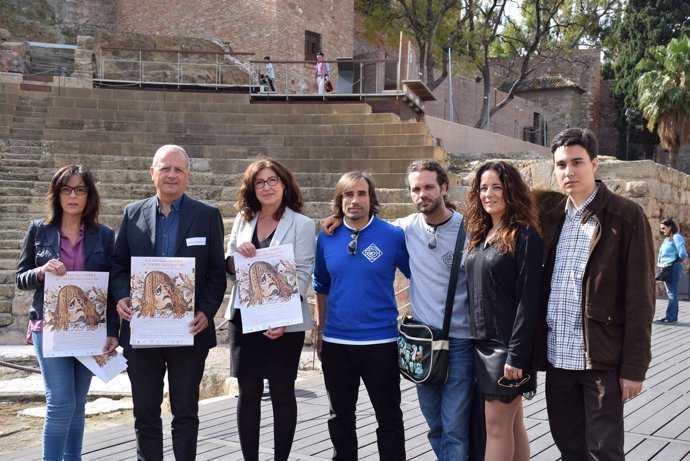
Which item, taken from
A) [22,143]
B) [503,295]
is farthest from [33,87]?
[503,295]

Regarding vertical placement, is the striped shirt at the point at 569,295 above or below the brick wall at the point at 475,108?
below

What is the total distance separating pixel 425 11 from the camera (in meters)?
26.5

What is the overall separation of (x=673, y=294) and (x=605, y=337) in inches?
328

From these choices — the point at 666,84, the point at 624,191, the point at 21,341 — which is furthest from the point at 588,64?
the point at 21,341

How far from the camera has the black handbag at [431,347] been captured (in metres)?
3.39

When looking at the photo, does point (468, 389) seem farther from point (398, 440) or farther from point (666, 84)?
point (666, 84)

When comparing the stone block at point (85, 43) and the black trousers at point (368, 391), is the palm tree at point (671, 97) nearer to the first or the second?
the stone block at point (85, 43)

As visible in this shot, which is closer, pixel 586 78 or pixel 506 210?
pixel 506 210

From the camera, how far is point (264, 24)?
25.1 metres

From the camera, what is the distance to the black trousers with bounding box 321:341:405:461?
11.9 ft

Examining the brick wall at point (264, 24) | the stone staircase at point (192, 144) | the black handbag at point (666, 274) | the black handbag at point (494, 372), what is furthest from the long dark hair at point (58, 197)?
the brick wall at point (264, 24)

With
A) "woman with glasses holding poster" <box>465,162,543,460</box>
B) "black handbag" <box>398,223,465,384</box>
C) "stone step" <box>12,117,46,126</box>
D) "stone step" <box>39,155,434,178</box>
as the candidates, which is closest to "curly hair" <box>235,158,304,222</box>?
"black handbag" <box>398,223,465,384</box>

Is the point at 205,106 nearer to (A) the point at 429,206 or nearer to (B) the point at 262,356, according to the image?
(B) the point at 262,356

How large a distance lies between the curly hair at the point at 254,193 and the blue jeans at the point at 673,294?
8102 millimetres
